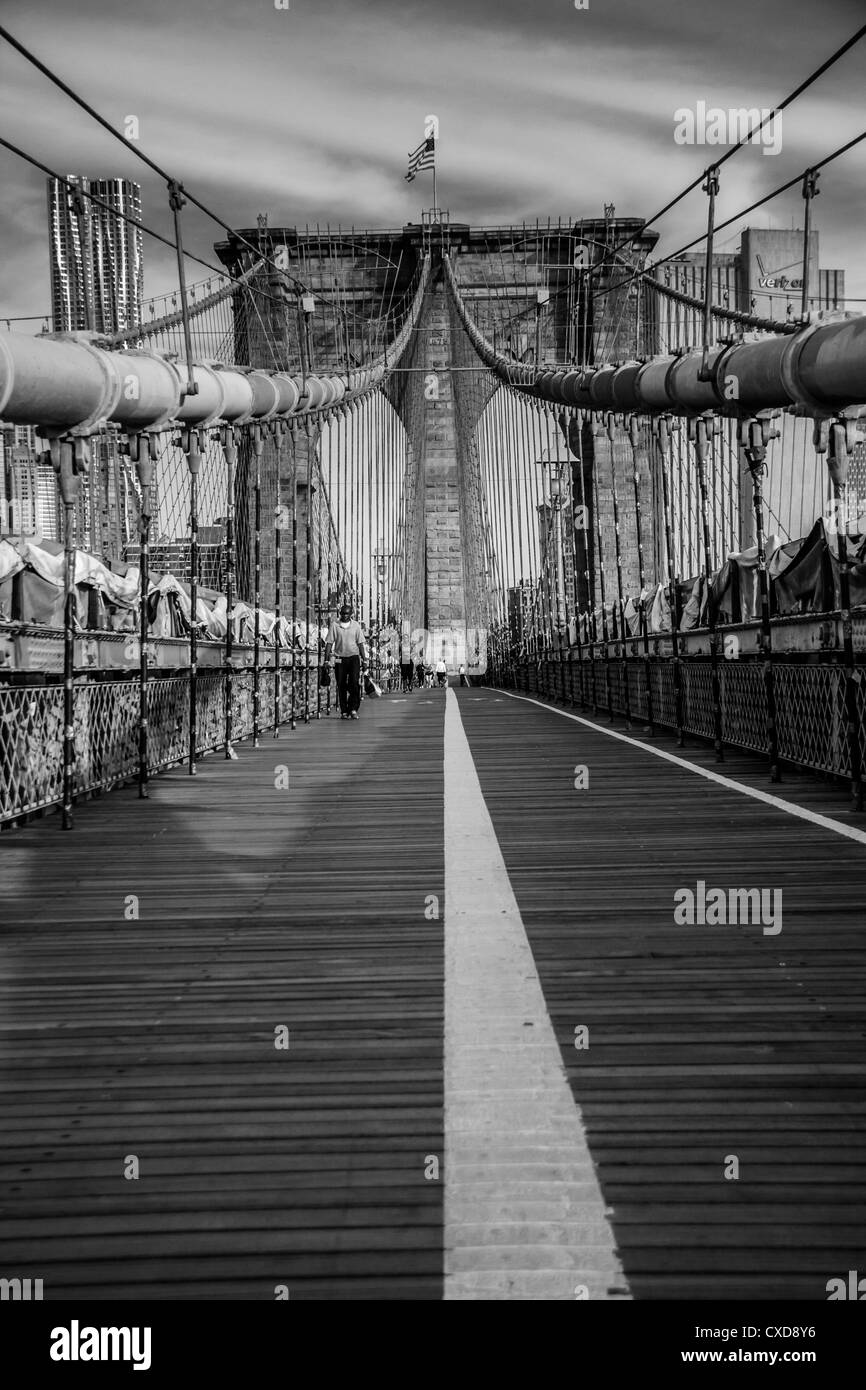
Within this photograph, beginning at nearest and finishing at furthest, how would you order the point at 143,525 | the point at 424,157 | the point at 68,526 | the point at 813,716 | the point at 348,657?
the point at 68,526
the point at 813,716
the point at 143,525
the point at 348,657
the point at 424,157

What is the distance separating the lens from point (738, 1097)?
2.71 metres

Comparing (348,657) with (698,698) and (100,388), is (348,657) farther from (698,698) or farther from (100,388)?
(100,388)

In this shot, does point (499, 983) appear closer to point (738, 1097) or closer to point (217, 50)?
point (738, 1097)

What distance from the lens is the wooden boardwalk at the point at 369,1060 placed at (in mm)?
2113

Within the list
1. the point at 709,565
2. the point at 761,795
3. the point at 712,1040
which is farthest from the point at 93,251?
the point at 712,1040

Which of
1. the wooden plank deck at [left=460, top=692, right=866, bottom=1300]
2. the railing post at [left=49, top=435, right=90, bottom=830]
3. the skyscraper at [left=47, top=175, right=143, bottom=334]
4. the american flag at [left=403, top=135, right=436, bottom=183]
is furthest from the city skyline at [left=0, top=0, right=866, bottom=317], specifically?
the american flag at [left=403, top=135, right=436, bottom=183]

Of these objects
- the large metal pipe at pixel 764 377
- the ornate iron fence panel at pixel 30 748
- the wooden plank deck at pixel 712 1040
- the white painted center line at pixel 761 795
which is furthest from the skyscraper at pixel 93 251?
the wooden plank deck at pixel 712 1040

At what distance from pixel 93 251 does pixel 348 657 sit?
7243mm

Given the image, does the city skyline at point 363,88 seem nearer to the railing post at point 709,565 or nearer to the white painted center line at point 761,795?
the railing post at point 709,565

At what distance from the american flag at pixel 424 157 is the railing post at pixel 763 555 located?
38.3 m

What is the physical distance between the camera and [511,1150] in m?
2.47
